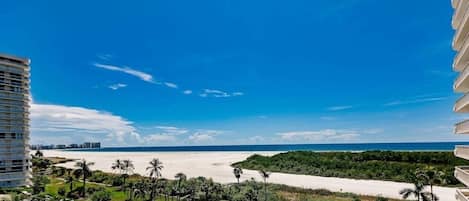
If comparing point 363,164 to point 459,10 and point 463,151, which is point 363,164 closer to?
point 463,151

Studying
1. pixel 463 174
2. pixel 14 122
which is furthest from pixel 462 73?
pixel 14 122

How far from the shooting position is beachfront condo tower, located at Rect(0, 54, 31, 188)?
48406mm

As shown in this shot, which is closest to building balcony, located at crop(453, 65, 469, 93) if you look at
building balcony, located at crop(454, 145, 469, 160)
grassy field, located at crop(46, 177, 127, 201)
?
building balcony, located at crop(454, 145, 469, 160)

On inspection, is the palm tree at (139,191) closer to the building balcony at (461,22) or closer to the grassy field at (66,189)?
the grassy field at (66,189)

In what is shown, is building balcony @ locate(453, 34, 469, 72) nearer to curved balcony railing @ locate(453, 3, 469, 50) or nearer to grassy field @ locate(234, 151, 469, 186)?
curved balcony railing @ locate(453, 3, 469, 50)

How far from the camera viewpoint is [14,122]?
4988 centimetres

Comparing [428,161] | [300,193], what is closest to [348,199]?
[300,193]

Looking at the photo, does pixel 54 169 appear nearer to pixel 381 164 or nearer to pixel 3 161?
pixel 3 161

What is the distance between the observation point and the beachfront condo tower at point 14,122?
1906 inches

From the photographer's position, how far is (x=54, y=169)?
72.6 m

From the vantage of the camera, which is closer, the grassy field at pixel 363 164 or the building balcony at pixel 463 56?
the building balcony at pixel 463 56

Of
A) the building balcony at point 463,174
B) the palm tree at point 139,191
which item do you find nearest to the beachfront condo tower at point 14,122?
the palm tree at point 139,191

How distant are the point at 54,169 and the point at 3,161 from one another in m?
25.4

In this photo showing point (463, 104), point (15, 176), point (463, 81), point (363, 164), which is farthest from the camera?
point (363, 164)
